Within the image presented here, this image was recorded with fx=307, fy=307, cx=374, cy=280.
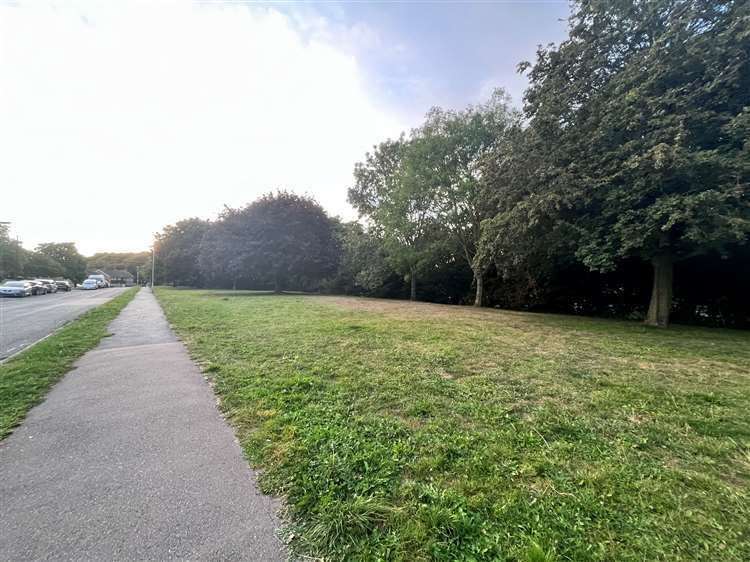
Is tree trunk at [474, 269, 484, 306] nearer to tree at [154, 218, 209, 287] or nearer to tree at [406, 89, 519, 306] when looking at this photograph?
tree at [406, 89, 519, 306]

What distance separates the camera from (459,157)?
17.2 metres

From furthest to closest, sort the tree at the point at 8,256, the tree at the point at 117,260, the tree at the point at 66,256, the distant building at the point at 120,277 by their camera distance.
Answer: the tree at the point at 117,260 < the distant building at the point at 120,277 < the tree at the point at 66,256 < the tree at the point at 8,256

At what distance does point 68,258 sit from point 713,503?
83487 millimetres

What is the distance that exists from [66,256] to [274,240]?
6189cm

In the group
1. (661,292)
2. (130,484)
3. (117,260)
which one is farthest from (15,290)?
(117,260)

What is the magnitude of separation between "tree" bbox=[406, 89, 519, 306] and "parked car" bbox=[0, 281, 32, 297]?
26.7 meters

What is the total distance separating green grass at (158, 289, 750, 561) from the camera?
63.1 inches

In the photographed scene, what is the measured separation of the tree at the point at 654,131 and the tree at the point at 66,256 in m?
77.3

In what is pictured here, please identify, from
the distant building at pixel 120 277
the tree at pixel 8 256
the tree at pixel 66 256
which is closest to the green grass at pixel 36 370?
the tree at pixel 8 256

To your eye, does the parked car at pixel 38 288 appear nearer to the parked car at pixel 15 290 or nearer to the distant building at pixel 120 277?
the parked car at pixel 15 290

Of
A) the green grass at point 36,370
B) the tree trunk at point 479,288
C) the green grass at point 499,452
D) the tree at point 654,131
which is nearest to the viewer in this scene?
the green grass at point 499,452

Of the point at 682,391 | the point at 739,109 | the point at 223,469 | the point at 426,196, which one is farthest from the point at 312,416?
the point at 426,196

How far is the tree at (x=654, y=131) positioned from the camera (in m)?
7.17

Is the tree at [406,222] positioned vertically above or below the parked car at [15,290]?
above
